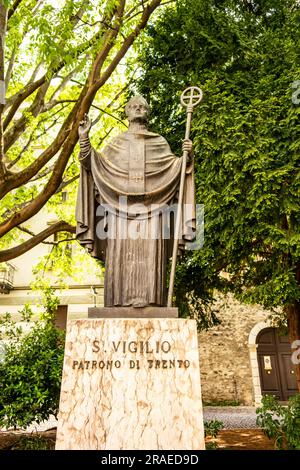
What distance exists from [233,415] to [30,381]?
848 centimetres

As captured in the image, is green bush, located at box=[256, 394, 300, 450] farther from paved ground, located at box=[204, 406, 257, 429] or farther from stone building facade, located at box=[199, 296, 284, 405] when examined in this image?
stone building facade, located at box=[199, 296, 284, 405]

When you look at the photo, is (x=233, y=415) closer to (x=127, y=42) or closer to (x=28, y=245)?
(x=28, y=245)

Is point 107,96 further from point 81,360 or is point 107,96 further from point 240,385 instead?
point 240,385

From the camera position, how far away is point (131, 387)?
2.75 metres

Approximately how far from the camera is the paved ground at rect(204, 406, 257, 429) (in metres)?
10.8

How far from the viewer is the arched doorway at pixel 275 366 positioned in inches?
568

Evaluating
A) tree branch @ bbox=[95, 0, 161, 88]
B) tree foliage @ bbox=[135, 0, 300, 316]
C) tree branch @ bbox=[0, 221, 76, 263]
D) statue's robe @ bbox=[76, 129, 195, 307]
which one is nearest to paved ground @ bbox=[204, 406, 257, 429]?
tree foliage @ bbox=[135, 0, 300, 316]

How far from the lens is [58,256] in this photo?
34.2 feet

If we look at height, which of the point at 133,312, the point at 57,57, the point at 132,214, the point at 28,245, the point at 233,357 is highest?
the point at 57,57

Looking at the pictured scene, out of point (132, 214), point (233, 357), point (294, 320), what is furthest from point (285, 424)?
point (233, 357)

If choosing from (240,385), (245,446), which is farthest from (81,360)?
(240,385)

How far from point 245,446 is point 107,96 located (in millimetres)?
8788

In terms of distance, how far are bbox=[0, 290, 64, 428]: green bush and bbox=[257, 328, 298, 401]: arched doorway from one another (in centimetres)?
1030
